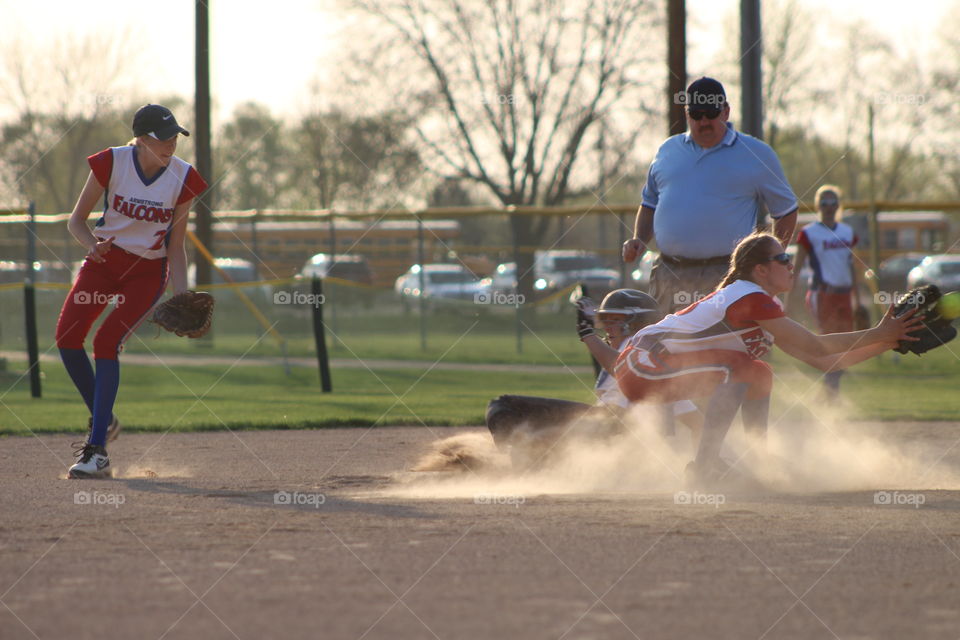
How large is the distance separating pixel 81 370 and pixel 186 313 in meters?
0.64

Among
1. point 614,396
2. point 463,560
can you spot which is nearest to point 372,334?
point 614,396

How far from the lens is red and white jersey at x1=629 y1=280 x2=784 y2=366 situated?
596 cm

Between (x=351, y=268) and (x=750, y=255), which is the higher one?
(x=750, y=255)

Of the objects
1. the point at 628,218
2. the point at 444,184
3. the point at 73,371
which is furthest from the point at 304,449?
the point at 444,184

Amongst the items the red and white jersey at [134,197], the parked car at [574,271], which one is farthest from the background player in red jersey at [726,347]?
the parked car at [574,271]

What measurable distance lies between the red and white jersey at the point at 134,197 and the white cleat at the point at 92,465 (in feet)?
3.43

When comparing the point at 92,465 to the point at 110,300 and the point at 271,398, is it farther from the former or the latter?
the point at 271,398

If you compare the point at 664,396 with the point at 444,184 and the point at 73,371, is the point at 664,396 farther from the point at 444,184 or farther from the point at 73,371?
the point at 444,184

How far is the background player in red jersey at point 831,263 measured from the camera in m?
11.4

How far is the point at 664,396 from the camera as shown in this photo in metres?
6.38

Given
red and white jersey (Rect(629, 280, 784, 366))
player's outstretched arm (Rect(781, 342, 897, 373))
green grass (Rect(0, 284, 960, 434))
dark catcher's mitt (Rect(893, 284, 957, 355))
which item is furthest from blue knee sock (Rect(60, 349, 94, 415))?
dark catcher's mitt (Rect(893, 284, 957, 355))

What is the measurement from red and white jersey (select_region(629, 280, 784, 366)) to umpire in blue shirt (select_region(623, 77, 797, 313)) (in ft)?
2.76

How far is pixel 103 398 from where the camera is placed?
670 cm

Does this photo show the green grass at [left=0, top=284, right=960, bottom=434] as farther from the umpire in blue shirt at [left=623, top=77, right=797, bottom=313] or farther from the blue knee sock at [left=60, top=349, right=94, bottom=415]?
the umpire in blue shirt at [left=623, top=77, right=797, bottom=313]
